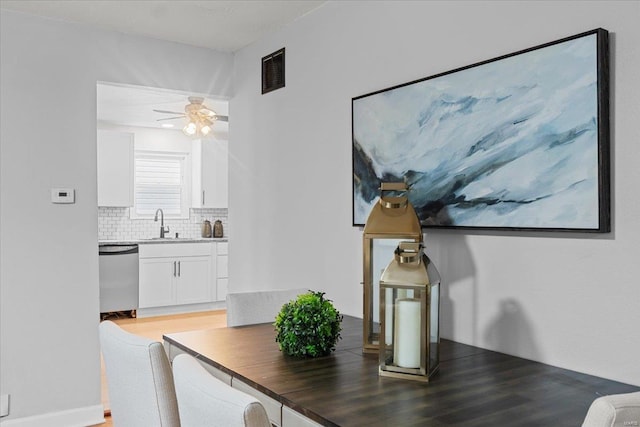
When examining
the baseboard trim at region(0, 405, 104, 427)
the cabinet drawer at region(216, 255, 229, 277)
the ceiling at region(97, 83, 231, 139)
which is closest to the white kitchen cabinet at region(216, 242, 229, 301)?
the cabinet drawer at region(216, 255, 229, 277)

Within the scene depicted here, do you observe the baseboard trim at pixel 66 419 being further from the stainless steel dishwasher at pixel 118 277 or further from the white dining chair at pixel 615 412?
the stainless steel dishwasher at pixel 118 277

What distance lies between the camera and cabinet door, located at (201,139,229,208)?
7.52 metres

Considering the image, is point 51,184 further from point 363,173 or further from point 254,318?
point 363,173

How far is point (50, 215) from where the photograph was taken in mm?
3223

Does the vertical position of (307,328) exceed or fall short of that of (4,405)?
it exceeds it

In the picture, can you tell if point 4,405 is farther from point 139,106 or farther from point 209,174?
point 209,174

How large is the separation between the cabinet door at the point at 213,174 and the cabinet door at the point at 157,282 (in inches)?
42.5

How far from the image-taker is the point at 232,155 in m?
3.82

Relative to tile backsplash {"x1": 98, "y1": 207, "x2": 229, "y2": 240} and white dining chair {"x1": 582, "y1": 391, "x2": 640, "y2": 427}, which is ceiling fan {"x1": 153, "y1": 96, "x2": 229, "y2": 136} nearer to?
tile backsplash {"x1": 98, "y1": 207, "x2": 229, "y2": 240}

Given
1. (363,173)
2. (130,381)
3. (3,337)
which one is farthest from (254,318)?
(3,337)

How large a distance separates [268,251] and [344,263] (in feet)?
2.59

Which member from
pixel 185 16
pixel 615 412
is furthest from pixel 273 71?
pixel 615 412

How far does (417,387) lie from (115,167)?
6.09 m

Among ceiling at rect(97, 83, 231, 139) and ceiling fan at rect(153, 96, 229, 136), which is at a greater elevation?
ceiling at rect(97, 83, 231, 139)
